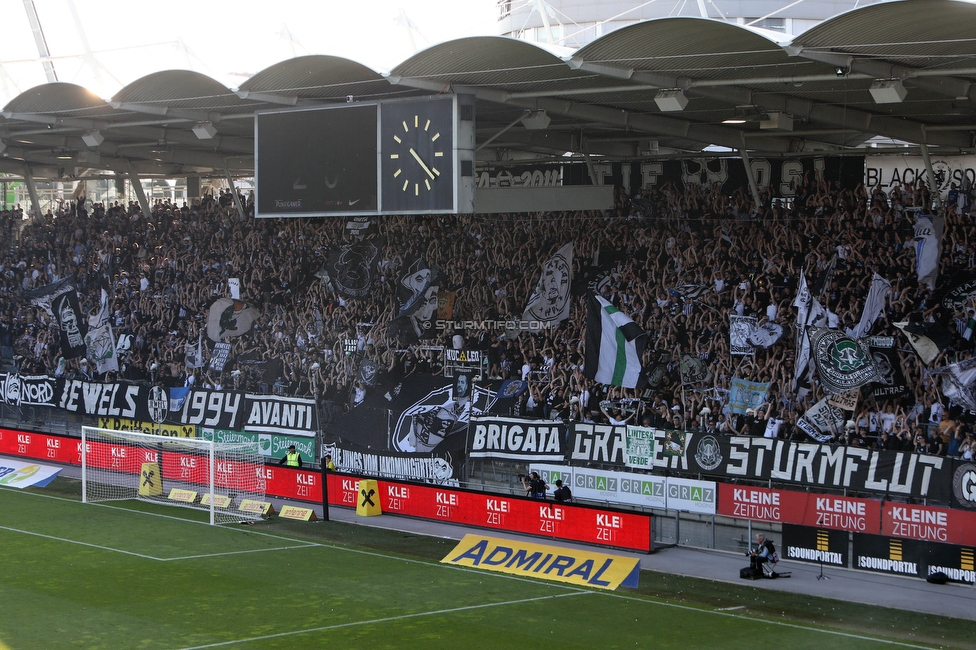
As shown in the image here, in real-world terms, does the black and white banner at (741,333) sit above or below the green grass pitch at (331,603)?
above

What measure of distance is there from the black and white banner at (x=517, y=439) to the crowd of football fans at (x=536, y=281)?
1.17 m

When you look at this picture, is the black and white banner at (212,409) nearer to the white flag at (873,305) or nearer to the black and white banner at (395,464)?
the black and white banner at (395,464)

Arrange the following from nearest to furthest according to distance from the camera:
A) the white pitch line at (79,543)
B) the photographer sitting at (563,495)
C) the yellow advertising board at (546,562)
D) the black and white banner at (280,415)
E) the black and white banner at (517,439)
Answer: the yellow advertising board at (546,562) → the white pitch line at (79,543) → the photographer sitting at (563,495) → the black and white banner at (517,439) → the black and white banner at (280,415)

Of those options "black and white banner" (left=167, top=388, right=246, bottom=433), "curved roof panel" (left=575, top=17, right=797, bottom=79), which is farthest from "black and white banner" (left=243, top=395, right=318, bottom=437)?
"curved roof panel" (left=575, top=17, right=797, bottom=79)

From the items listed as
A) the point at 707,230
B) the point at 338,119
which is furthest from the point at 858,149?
the point at 338,119

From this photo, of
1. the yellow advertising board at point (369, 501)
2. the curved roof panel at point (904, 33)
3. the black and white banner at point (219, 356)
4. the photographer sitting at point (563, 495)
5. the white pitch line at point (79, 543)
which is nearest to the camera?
the curved roof panel at point (904, 33)

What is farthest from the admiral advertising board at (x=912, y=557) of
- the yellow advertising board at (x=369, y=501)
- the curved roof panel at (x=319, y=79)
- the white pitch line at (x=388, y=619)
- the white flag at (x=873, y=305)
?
the curved roof panel at (x=319, y=79)

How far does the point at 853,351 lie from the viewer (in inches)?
869

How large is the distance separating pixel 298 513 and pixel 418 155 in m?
8.59

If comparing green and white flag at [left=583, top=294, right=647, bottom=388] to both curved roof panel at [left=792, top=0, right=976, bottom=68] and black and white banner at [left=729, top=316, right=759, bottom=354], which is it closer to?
black and white banner at [left=729, top=316, right=759, bottom=354]

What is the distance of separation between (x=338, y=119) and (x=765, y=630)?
12.5 meters

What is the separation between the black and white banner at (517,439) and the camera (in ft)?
77.1

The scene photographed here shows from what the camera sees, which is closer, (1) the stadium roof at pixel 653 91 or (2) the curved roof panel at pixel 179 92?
(1) the stadium roof at pixel 653 91

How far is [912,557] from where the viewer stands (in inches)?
A: 696
